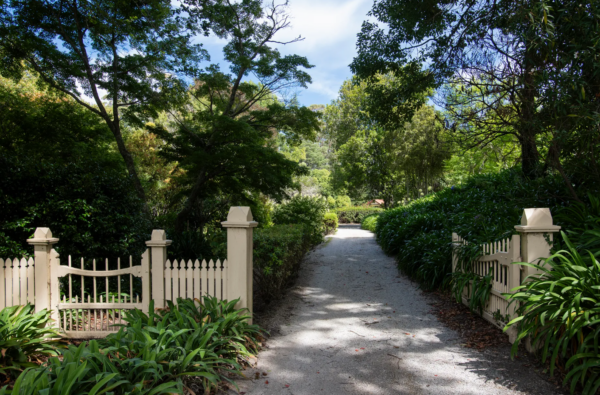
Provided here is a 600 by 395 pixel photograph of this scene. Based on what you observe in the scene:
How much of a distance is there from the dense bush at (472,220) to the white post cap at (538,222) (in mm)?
1042

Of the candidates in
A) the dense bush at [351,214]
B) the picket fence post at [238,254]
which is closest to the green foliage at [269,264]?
the picket fence post at [238,254]

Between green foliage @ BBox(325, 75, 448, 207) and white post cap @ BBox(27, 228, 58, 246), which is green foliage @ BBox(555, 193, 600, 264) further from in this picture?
white post cap @ BBox(27, 228, 58, 246)

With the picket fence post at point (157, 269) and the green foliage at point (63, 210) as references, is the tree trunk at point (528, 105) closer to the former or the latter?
the picket fence post at point (157, 269)

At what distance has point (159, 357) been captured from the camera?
2.91 metres

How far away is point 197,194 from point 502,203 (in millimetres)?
7803

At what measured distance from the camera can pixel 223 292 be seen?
164 inches

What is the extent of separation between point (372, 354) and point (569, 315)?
6.33ft

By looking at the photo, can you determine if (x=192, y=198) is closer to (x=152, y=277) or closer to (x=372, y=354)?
(x=152, y=277)

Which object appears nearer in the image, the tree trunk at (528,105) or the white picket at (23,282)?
the white picket at (23,282)

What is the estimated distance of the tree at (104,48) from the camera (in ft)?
27.9

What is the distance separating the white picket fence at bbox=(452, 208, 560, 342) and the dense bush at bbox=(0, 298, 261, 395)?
9.60 feet

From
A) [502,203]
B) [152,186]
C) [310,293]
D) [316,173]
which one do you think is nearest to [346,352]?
[310,293]

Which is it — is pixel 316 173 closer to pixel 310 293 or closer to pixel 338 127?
pixel 338 127

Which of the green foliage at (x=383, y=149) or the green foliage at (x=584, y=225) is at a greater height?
the green foliage at (x=383, y=149)
